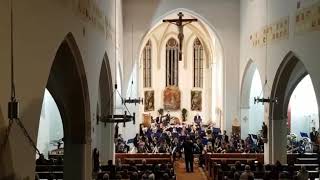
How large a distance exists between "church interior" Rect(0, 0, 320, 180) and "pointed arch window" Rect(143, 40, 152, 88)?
0.08 metres

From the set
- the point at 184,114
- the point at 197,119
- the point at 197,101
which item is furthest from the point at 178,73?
the point at 197,119

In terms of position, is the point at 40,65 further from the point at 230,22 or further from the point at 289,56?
→ the point at 230,22

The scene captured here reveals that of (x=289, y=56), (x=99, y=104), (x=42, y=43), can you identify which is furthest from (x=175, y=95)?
→ (x=42, y=43)

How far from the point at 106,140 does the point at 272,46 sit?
25.3ft

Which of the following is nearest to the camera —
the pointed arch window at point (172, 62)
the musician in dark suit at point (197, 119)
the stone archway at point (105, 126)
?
the stone archway at point (105, 126)

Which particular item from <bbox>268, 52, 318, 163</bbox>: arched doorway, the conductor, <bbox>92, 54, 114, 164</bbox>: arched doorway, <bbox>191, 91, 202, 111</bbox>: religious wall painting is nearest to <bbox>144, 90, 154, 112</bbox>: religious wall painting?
<bbox>191, 91, 202, 111</bbox>: religious wall painting

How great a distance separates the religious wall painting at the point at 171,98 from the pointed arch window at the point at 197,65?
62.7 inches

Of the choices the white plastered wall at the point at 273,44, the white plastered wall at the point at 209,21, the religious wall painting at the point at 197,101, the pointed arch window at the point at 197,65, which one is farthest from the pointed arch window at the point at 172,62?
the white plastered wall at the point at 273,44

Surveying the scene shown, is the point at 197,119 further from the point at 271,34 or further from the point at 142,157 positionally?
the point at 271,34

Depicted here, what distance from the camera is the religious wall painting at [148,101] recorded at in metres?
38.5

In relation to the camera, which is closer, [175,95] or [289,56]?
[289,56]

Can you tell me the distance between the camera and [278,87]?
63.3ft

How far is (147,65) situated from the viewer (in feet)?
127

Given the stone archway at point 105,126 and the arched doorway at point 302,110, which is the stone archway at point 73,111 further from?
the arched doorway at point 302,110
